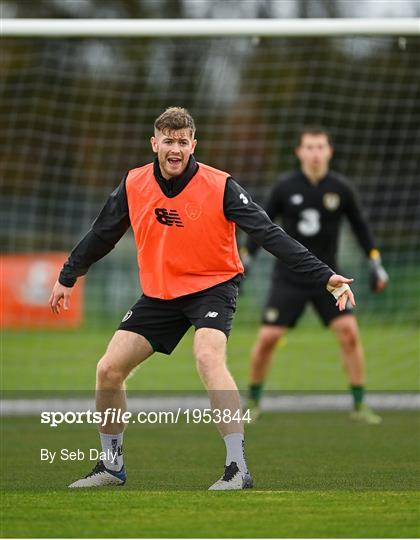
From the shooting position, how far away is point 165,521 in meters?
5.62

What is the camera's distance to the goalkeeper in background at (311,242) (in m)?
10.9

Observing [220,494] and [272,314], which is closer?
[220,494]

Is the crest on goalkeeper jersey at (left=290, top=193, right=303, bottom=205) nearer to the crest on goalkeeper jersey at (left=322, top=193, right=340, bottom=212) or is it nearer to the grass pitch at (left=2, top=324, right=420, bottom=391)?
the crest on goalkeeper jersey at (left=322, top=193, right=340, bottom=212)

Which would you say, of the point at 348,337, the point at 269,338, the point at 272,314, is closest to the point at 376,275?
the point at 348,337

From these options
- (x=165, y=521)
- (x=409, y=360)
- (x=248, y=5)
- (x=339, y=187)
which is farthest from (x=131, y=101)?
(x=165, y=521)

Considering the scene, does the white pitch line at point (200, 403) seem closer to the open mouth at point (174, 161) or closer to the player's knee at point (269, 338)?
the player's knee at point (269, 338)

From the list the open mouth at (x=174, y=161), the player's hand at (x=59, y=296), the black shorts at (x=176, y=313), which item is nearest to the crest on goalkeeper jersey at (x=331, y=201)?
the black shorts at (x=176, y=313)

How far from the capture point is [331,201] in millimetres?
10992

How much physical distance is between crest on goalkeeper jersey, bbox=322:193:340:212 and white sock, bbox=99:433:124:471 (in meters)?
4.41

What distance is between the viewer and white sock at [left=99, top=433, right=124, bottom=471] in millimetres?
6988

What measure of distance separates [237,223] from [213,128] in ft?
54.6

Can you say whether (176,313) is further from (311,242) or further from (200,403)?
(200,403)

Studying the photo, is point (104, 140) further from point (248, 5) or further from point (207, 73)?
point (248, 5)

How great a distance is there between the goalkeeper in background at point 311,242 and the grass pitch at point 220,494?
0.45 metres
